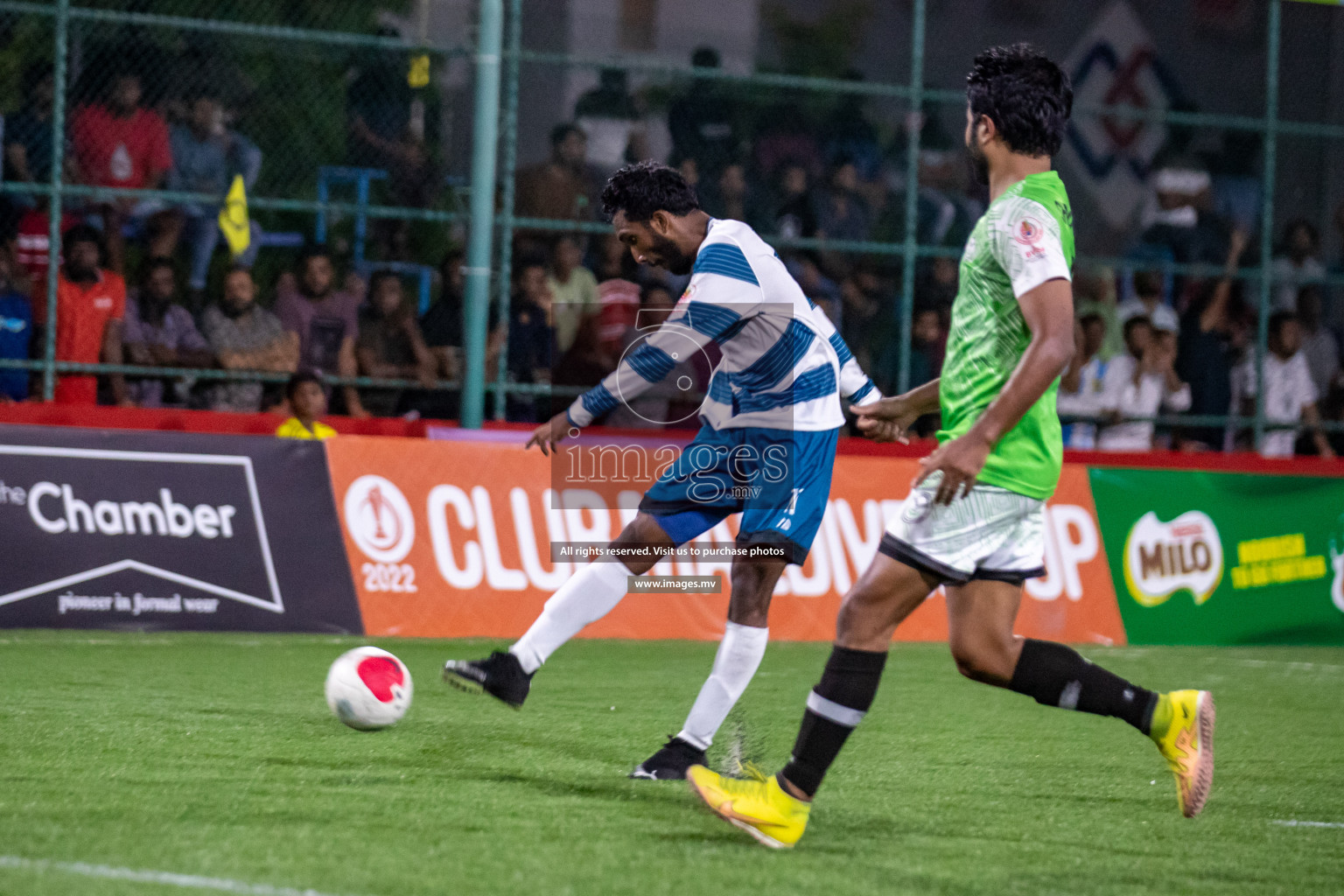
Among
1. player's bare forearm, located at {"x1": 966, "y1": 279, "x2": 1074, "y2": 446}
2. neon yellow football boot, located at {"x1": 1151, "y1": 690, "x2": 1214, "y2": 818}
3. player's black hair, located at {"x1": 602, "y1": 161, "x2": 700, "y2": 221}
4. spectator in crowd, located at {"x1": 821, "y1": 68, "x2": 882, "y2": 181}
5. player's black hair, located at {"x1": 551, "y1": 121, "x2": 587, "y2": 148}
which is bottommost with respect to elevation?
neon yellow football boot, located at {"x1": 1151, "y1": 690, "x2": 1214, "y2": 818}

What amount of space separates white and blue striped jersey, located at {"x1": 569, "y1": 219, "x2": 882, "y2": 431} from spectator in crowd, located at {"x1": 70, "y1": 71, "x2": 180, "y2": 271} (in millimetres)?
7352

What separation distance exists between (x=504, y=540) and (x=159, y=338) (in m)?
3.06

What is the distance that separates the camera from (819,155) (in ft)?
48.8

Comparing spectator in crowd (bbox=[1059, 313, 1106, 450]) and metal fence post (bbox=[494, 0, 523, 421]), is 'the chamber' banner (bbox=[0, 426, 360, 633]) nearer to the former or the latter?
metal fence post (bbox=[494, 0, 523, 421])

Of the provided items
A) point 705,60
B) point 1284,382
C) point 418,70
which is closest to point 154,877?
point 418,70

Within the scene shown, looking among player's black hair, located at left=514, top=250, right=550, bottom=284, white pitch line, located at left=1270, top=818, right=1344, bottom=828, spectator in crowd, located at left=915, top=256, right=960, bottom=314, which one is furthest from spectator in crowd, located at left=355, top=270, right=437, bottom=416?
white pitch line, located at left=1270, top=818, right=1344, bottom=828

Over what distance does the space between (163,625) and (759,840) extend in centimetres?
627

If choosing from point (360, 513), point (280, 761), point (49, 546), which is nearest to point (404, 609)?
point (360, 513)

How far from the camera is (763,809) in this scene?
179 inches

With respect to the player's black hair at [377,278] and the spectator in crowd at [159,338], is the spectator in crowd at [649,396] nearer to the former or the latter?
the player's black hair at [377,278]

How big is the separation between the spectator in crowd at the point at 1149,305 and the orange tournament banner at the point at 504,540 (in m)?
3.88

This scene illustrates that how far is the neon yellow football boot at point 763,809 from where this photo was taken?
14.9 ft

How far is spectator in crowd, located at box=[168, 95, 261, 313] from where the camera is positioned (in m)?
12.3

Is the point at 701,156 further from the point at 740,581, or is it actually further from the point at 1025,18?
the point at 740,581
